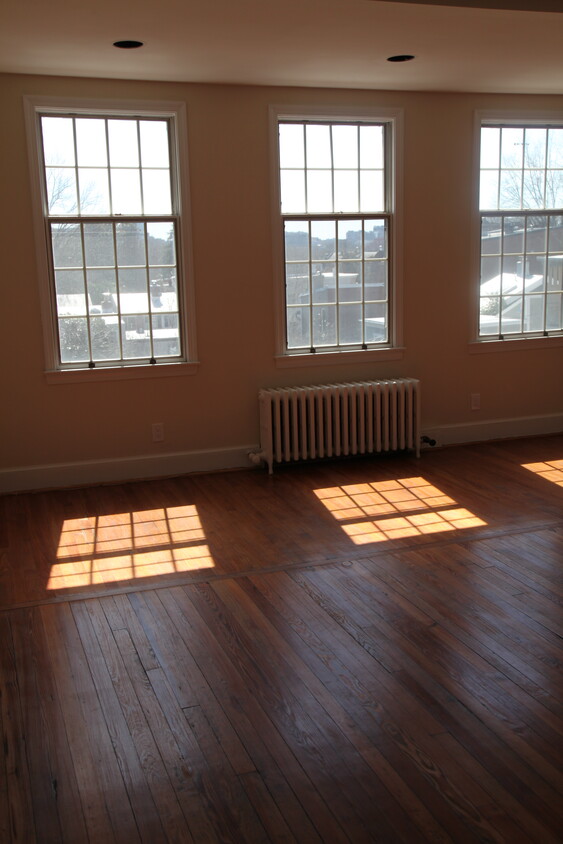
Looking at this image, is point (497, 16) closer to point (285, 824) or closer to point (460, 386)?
point (460, 386)

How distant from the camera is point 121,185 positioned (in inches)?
225

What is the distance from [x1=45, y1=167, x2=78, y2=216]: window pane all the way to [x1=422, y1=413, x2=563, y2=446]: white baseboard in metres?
3.26

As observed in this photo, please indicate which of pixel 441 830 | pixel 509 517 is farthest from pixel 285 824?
pixel 509 517

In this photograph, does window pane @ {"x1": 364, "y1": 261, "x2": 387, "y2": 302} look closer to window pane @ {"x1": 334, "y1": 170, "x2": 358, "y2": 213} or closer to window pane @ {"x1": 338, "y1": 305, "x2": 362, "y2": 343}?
window pane @ {"x1": 338, "y1": 305, "x2": 362, "y2": 343}

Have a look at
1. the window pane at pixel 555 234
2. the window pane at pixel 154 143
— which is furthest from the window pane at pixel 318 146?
the window pane at pixel 555 234

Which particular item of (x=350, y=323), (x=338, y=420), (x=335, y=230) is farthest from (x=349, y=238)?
(x=338, y=420)

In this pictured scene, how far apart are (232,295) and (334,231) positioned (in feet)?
3.15

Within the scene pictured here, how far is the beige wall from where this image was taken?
555 centimetres

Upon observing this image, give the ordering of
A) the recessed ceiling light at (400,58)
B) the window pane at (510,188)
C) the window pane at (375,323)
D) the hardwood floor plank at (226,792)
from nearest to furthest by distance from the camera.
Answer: the hardwood floor plank at (226,792) < the recessed ceiling light at (400,58) < the window pane at (375,323) < the window pane at (510,188)

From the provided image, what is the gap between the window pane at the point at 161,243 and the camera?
582cm

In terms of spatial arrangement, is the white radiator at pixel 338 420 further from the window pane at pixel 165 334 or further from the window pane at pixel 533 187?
the window pane at pixel 533 187

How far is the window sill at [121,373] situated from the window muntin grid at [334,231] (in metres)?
0.87

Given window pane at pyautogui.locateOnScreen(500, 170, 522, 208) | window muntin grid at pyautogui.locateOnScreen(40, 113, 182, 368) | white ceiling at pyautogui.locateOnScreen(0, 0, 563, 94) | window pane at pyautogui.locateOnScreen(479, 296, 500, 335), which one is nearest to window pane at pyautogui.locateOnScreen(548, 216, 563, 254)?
window pane at pyautogui.locateOnScreen(500, 170, 522, 208)

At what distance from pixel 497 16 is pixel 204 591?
3333 mm
